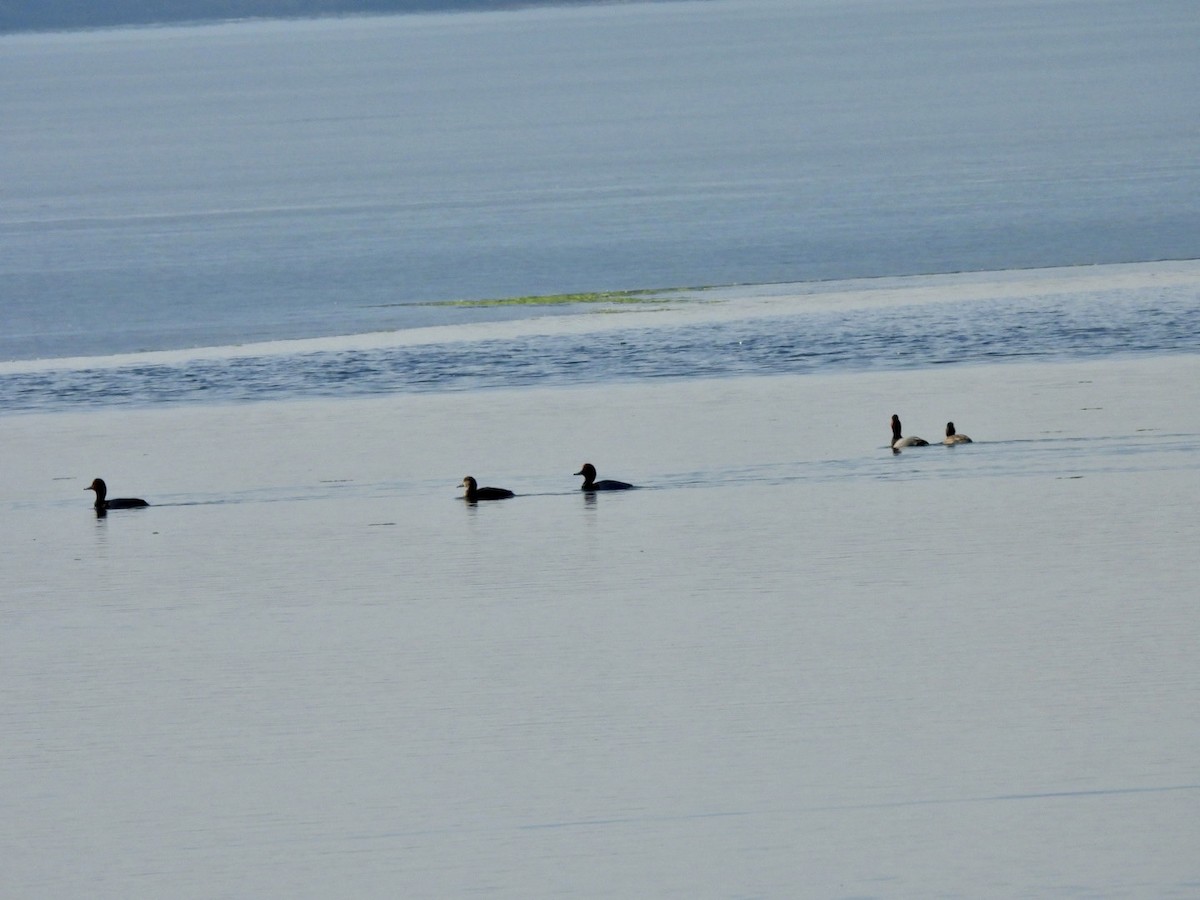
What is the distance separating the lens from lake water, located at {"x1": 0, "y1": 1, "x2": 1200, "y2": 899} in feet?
39.4

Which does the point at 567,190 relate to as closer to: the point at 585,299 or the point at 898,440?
the point at 585,299

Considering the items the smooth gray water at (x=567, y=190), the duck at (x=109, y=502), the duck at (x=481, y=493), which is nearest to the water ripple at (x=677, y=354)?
the smooth gray water at (x=567, y=190)

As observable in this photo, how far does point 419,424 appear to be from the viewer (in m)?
25.0

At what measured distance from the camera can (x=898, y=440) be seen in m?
22.0

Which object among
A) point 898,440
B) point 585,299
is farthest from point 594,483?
point 585,299

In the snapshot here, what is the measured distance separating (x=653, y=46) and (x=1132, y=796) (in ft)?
548

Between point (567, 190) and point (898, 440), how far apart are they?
114 feet

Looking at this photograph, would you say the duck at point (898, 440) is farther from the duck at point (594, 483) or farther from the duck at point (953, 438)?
the duck at point (594, 483)

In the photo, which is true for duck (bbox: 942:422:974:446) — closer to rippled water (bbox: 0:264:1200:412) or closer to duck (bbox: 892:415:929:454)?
duck (bbox: 892:415:929:454)

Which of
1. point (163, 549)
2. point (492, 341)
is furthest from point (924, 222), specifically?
point (163, 549)

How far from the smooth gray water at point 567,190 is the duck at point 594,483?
41.6 ft

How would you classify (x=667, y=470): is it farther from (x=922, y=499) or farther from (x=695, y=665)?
(x=695, y=665)

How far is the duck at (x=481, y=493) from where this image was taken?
20545 millimetres

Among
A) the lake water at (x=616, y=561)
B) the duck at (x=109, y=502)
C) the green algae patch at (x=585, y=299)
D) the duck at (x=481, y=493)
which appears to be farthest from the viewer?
the green algae patch at (x=585, y=299)
